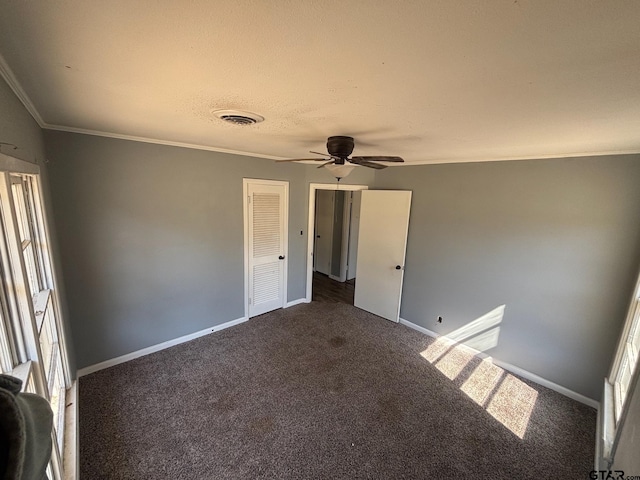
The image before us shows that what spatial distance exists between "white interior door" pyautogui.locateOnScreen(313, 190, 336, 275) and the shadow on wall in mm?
2927

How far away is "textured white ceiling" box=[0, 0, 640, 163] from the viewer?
68 cm

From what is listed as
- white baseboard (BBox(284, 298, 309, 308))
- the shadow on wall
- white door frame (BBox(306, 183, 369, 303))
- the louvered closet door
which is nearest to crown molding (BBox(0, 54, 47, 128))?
the louvered closet door

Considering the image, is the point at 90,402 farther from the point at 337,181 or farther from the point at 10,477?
the point at 337,181

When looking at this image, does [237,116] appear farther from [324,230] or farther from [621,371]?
[324,230]

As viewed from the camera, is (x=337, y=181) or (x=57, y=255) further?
(x=337, y=181)

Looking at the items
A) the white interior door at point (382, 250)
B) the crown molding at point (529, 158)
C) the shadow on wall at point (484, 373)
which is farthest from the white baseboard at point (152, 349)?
the crown molding at point (529, 158)

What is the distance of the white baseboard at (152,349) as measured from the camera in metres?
2.60

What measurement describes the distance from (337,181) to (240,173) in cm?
149

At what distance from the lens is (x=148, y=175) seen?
8.68 feet

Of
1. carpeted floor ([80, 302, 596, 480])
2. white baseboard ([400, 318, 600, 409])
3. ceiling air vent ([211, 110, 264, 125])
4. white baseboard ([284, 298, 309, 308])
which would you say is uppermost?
ceiling air vent ([211, 110, 264, 125])

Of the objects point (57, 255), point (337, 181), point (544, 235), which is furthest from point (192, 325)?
point (544, 235)

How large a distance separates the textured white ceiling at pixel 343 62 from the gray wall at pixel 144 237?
81cm

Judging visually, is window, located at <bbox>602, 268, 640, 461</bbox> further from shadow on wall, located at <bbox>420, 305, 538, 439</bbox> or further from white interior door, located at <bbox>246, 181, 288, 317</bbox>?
white interior door, located at <bbox>246, 181, 288, 317</bbox>

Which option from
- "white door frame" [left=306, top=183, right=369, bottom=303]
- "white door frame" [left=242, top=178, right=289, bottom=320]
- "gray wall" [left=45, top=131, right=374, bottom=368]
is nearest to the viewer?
"gray wall" [left=45, top=131, right=374, bottom=368]
